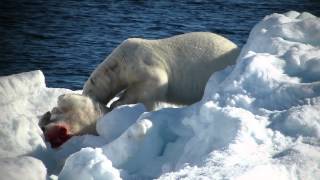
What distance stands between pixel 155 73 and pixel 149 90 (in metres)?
0.18

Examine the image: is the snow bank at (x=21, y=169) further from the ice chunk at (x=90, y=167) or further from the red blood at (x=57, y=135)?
the red blood at (x=57, y=135)

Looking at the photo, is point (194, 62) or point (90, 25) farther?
point (90, 25)

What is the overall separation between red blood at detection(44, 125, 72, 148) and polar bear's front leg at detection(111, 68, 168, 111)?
0.63 m

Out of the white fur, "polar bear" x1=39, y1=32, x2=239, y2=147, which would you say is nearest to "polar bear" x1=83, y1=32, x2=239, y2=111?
"polar bear" x1=39, y1=32, x2=239, y2=147

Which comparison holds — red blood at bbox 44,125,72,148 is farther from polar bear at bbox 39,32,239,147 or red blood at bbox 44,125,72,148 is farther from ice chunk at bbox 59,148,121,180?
ice chunk at bbox 59,148,121,180

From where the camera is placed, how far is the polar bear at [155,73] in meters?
6.05

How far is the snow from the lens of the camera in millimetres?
3908

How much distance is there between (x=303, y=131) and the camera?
13.5 ft

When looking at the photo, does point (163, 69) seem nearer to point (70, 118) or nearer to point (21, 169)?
point (70, 118)

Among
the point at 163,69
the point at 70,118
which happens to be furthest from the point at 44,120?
the point at 163,69

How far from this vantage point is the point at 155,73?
20.1ft

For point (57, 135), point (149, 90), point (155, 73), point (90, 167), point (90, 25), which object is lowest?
point (90, 25)

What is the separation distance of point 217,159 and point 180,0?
31211 millimetres

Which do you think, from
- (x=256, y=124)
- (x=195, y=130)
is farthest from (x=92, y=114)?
(x=256, y=124)
